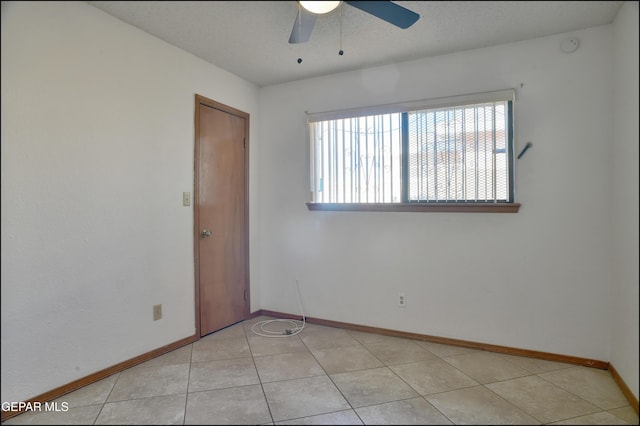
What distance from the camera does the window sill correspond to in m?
2.68

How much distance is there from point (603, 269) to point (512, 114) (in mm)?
1288

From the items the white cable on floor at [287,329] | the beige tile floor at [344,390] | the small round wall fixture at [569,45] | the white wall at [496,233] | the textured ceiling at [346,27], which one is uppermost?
the textured ceiling at [346,27]

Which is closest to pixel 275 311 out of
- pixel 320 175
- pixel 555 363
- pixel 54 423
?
pixel 320 175

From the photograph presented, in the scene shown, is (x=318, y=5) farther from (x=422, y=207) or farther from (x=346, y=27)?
(x=422, y=207)

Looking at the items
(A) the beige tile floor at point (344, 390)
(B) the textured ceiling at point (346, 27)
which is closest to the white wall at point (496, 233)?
(B) the textured ceiling at point (346, 27)

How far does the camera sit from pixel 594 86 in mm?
2445

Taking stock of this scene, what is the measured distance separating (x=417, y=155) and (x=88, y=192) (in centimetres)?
246

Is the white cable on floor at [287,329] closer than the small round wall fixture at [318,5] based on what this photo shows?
No

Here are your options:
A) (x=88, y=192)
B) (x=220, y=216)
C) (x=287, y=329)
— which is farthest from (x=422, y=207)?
(x=88, y=192)

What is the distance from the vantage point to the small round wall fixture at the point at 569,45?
2473mm

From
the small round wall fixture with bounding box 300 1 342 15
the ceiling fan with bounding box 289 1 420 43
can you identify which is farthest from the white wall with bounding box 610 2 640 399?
the small round wall fixture with bounding box 300 1 342 15

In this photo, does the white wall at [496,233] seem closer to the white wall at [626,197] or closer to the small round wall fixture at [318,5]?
the white wall at [626,197]

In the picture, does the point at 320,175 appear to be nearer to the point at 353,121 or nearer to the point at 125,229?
the point at 353,121

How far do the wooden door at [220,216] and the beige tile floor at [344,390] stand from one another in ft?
1.58
